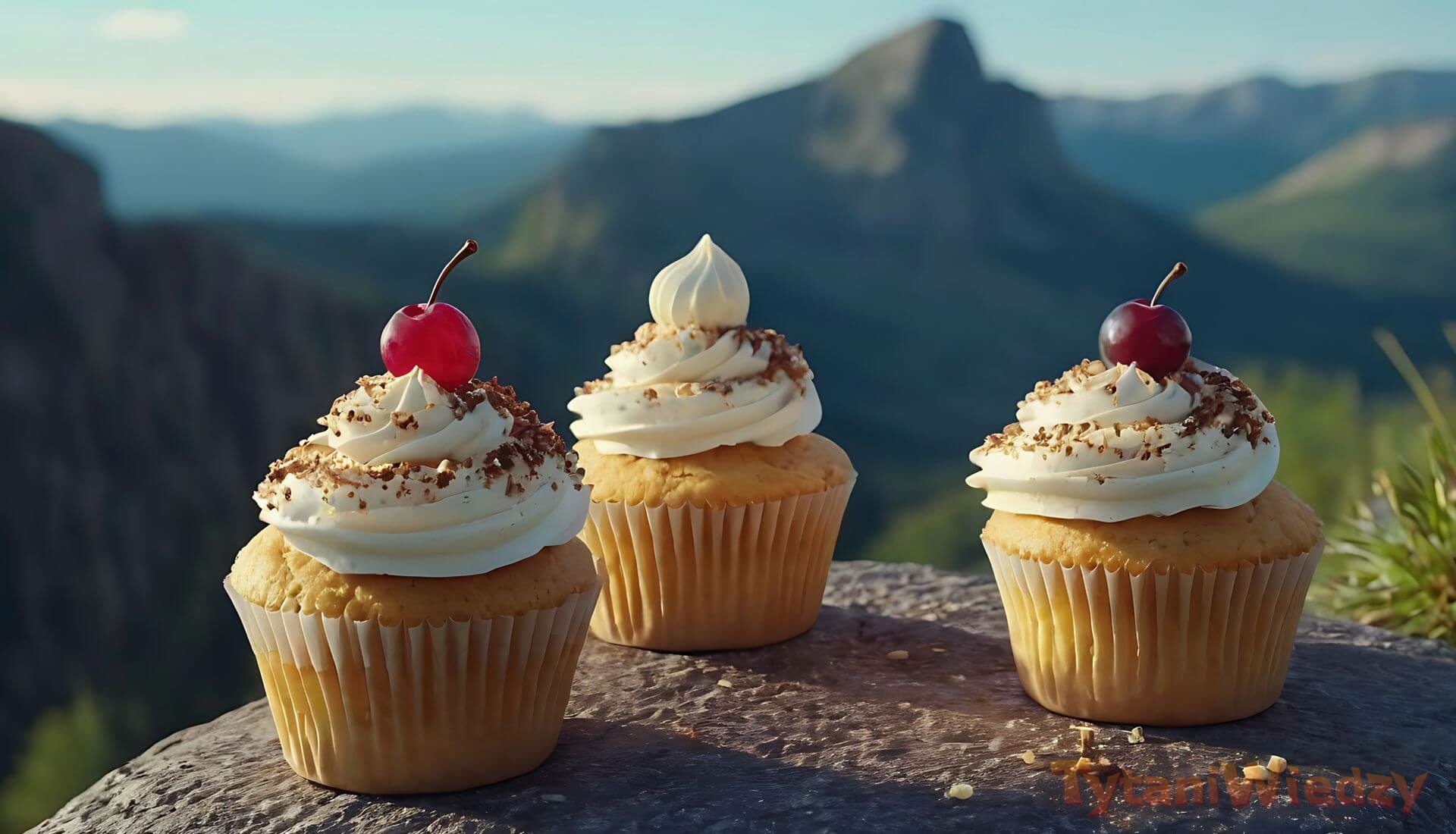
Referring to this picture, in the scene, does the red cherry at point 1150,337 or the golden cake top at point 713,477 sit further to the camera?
the golden cake top at point 713,477

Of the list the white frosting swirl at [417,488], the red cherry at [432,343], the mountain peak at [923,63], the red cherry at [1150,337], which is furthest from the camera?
the mountain peak at [923,63]

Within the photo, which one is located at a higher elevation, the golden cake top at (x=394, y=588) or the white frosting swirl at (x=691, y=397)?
the white frosting swirl at (x=691, y=397)

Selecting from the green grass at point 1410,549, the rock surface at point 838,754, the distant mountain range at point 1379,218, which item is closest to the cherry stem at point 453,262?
the rock surface at point 838,754

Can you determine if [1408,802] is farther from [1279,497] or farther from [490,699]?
[490,699]

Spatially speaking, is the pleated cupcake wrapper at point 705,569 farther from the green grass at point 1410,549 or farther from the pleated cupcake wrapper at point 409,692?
the green grass at point 1410,549

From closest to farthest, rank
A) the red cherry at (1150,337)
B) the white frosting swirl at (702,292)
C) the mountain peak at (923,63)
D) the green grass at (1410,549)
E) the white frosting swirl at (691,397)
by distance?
1. the red cherry at (1150,337)
2. the white frosting swirl at (691,397)
3. the white frosting swirl at (702,292)
4. the green grass at (1410,549)
5. the mountain peak at (923,63)

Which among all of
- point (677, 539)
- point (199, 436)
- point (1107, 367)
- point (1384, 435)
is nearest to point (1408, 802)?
point (1107, 367)

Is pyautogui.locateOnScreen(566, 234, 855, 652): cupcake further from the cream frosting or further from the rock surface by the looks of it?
the rock surface
